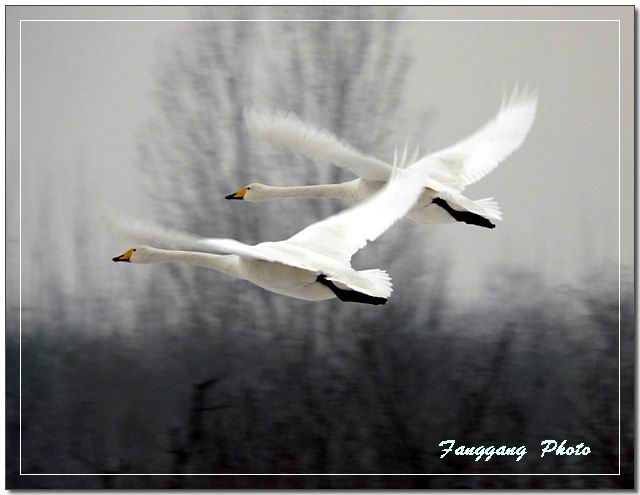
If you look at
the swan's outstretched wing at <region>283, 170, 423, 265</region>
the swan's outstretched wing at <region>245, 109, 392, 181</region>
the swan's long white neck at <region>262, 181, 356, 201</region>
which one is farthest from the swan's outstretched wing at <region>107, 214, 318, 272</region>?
the swan's long white neck at <region>262, 181, 356, 201</region>

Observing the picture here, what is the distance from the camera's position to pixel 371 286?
3189mm

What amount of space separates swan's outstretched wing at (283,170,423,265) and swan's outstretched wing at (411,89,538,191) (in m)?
0.31

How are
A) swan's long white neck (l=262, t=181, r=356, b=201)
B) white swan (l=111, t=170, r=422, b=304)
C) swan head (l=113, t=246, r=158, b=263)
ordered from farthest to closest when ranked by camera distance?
swan's long white neck (l=262, t=181, r=356, b=201) < swan head (l=113, t=246, r=158, b=263) < white swan (l=111, t=170, r=422, b=304)

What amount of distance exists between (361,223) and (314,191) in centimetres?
62

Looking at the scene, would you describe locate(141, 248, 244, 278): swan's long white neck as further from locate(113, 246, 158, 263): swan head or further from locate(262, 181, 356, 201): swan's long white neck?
locate(262, 181, 356, 201): swan's long white neck

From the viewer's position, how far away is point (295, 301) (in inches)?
159

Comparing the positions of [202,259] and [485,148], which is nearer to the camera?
[202,259]

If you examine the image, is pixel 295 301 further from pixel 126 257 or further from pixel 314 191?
pixel 126 257

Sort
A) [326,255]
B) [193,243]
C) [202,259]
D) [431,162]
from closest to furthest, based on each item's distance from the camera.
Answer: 1. [193,243]
2. [326,255]
3. [202,259]
4. [431,162]

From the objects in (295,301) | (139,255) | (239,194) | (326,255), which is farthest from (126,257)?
(326,255)

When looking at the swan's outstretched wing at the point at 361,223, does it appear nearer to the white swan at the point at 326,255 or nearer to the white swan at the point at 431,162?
the white swan at the point at 326,255

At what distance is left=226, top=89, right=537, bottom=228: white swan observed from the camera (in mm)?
3531

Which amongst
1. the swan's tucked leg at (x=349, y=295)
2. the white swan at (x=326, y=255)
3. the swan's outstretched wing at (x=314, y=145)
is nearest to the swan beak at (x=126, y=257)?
the white swan at (x=326, y=255)

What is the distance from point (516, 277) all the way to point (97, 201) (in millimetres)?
1482
